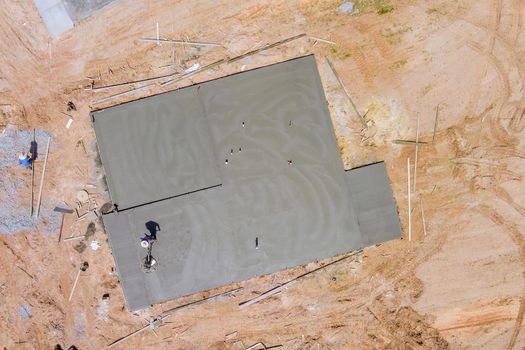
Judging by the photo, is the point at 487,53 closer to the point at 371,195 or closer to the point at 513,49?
the point at 513,49

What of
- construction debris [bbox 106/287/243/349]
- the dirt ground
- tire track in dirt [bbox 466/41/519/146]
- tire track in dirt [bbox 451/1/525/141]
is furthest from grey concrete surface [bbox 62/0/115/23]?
tire track in dirt [bbox 466/41/519/146]

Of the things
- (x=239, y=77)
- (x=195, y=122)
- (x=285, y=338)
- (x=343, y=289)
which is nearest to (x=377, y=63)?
(x=239, y=77)

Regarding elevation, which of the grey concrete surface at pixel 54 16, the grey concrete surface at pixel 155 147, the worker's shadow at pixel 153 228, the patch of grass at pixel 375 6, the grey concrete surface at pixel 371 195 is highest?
the grey concrete surface at pixel 54 16

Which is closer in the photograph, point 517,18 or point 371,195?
point 517,18

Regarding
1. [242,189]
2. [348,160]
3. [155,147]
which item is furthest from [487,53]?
[155,147]

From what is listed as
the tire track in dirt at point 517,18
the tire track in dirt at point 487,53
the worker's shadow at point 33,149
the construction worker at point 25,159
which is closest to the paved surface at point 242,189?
the worker's shadow at point 33,149

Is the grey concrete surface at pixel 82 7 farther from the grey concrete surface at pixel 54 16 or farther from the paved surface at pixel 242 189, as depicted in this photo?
the paved surface at pixel 242 189
